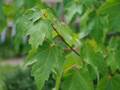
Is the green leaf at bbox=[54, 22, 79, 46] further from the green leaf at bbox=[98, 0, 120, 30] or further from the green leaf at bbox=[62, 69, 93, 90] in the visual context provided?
the green leaf at bbox=[98, 0, 120, 30]

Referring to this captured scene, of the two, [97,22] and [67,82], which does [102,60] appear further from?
[97,22]

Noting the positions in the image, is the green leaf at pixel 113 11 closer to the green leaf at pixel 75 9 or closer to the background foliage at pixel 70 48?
the background foliage at pixel 70 48

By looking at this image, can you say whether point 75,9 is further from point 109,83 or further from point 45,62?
point 45,62

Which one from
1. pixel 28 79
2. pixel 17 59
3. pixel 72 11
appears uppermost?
pixel 17 59

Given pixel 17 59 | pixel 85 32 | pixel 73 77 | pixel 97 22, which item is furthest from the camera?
pixel 17 59

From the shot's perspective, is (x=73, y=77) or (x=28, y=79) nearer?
(x=73, y=77)

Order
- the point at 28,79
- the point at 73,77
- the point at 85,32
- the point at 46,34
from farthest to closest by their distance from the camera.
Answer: the point at 28,79
the point at 85,32
the point at 73,77
the point at 46,34

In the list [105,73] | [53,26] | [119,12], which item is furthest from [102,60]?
[53,26]

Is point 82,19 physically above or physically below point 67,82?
above
